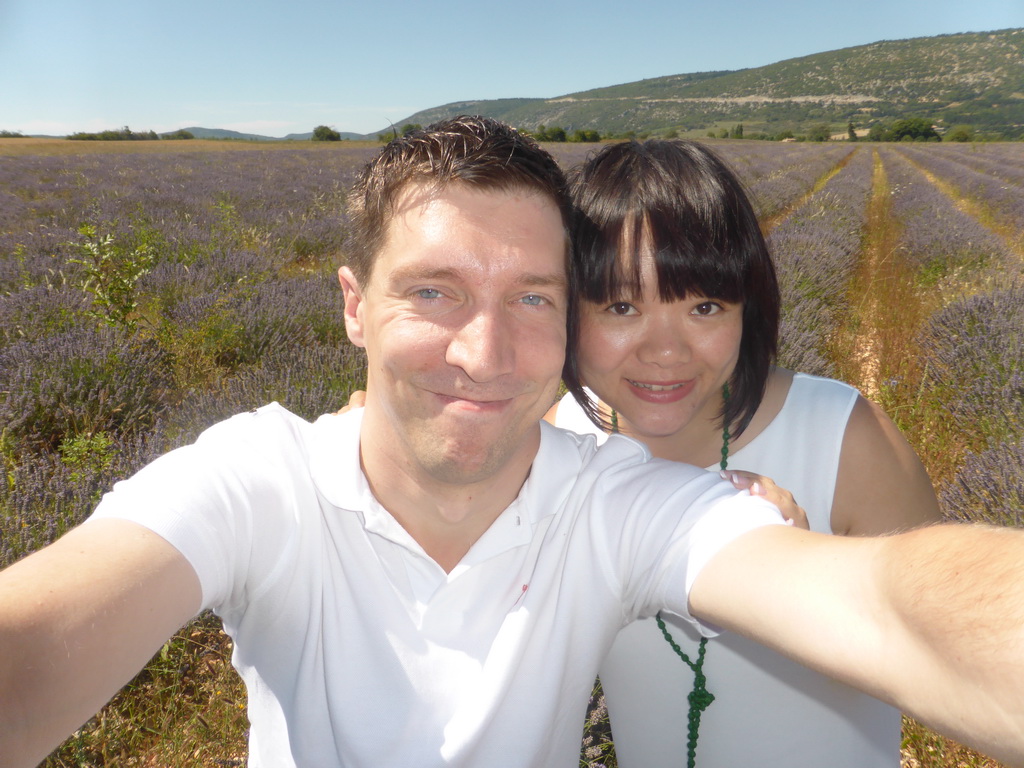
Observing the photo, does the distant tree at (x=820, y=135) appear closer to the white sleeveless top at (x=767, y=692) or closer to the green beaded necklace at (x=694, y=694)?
the white sleeveless top at (x=767, y=692)

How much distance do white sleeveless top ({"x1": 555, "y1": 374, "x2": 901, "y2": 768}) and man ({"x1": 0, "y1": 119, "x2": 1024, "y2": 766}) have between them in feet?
1.39

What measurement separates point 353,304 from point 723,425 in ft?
3.65

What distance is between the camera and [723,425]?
1.85m

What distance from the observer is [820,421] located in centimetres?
174

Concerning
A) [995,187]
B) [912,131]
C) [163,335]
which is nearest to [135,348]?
[163,335]

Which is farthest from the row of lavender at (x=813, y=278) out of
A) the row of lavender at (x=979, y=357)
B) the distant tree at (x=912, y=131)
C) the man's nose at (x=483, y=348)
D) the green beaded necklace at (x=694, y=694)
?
the distant tree at (x=912, y=131)

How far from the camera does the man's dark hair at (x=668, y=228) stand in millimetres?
1637

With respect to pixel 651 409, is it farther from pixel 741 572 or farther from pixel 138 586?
pixel 138 586

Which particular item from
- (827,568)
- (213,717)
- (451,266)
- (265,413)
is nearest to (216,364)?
(213,717)

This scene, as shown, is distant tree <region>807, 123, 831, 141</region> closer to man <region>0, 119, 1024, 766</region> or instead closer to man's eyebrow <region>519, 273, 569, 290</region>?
man's eyebrow <region>519, 273, 569, 290</region>

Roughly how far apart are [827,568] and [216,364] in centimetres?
431

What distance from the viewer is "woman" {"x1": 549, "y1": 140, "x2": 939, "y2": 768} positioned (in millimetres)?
1645

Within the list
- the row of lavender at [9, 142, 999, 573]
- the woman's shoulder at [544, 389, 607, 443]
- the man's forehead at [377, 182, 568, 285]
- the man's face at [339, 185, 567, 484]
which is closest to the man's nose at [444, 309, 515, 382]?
the man's face at [339, 185, 567, 484]

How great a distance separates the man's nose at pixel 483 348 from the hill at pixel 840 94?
90865 millimetres
